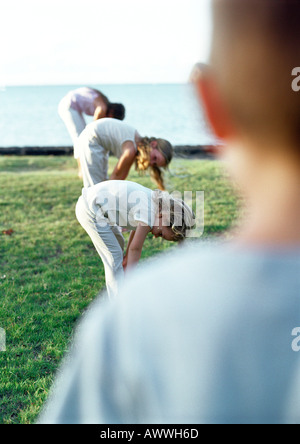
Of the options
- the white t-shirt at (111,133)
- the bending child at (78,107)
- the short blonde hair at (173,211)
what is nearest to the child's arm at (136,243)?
the short blonde hair at (173,211)

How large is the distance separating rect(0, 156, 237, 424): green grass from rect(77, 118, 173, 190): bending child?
0.88 meters

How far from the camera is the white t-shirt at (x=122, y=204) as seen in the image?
3617mm

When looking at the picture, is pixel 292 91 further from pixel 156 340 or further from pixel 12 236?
pixel 12 236

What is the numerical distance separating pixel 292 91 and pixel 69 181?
885 centimetres

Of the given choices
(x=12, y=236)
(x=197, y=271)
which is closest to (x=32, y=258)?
(x=12, y=236)

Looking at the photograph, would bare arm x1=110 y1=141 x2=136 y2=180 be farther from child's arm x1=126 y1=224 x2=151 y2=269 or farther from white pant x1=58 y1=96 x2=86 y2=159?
white pant x1=58 y1=96 x2=86 y2=159

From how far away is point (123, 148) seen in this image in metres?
4.89

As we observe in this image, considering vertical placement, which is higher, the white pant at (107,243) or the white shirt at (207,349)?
the white shirt at (207,349)

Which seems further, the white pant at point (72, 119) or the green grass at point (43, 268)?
the white pant at point (72, 119)

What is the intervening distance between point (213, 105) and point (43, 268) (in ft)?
15.2

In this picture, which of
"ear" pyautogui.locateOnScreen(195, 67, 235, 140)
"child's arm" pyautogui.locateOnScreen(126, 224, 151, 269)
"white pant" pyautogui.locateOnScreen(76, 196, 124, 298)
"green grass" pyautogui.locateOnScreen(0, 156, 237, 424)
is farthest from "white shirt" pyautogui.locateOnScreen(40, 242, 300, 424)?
"white pant" pyautogui.locateOnScreen(76, 196, 124, 298)

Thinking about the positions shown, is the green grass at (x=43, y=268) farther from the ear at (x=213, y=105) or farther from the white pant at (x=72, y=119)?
the ear at (x=213, y=105)

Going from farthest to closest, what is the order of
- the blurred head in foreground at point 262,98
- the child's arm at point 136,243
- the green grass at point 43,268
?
the child's arm at point 136,243
the green grass at point 43,268
the blurred head in foreground at point 262,98
